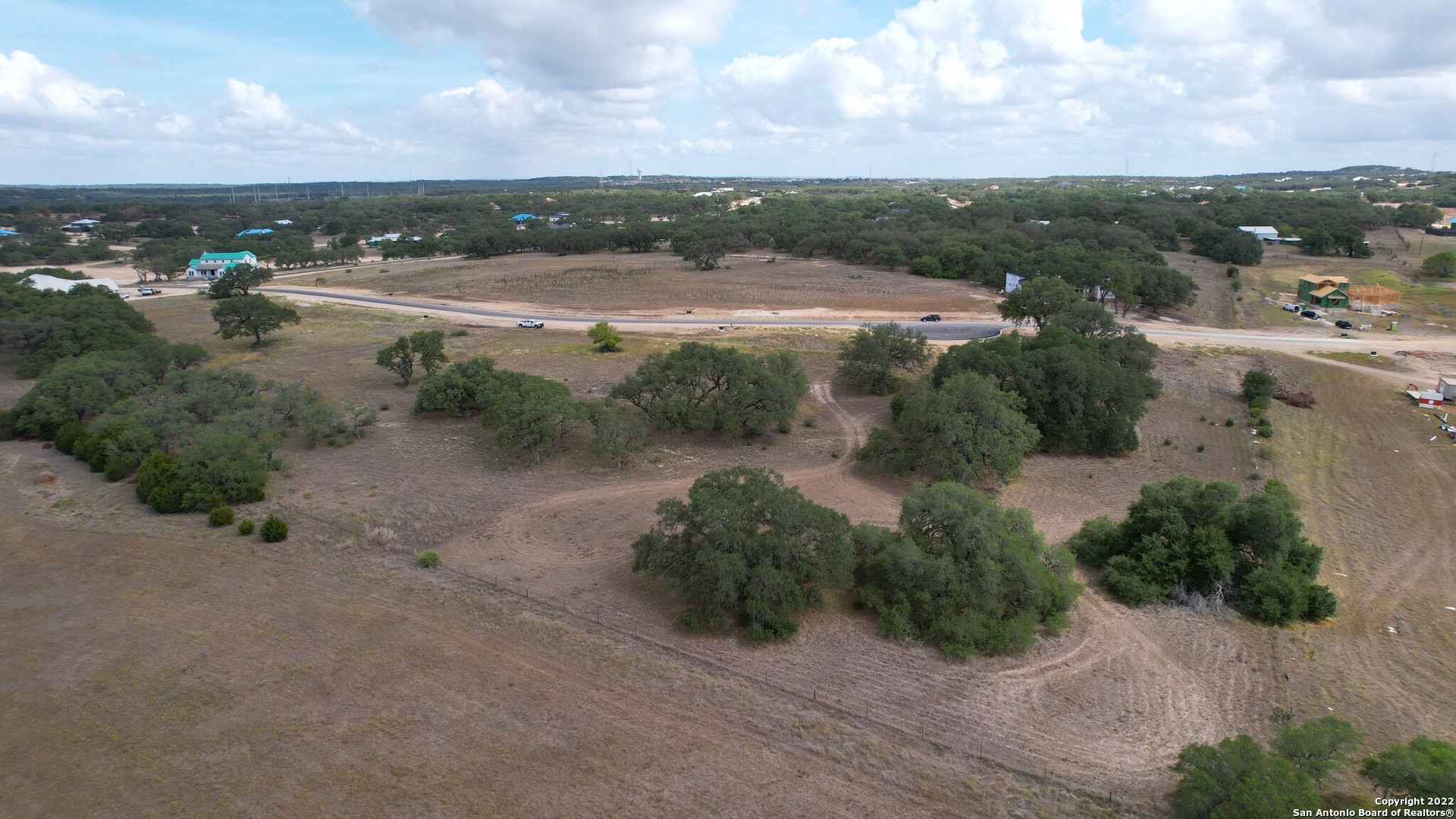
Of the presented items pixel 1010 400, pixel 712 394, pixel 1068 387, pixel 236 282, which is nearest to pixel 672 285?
pixel 236 282

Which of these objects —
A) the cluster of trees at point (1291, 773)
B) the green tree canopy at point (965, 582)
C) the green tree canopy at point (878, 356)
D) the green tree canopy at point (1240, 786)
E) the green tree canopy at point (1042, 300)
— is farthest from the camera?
the green tree canopy at point (1042, 300)

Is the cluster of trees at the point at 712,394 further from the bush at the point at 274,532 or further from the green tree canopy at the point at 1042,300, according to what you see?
the green tree canopy at the point at 1042,300

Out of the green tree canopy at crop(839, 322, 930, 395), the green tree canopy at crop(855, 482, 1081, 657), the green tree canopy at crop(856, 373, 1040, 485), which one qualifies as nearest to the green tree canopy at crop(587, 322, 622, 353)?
the green tree canopy at crop(839, 322, 930, 395)

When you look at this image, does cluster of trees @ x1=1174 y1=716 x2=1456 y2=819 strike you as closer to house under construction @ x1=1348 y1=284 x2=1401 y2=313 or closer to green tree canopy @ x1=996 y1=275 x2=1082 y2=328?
green tree canopy @ x1=996 y1=275 x2=1082 y2=328

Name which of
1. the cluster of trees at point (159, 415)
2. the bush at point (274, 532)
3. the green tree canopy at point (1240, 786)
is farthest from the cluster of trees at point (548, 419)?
the green tree canopy at point (1240, 786)

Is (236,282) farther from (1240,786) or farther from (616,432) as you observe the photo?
(1240,786)

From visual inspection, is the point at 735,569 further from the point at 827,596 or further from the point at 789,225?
the point at 789,225
